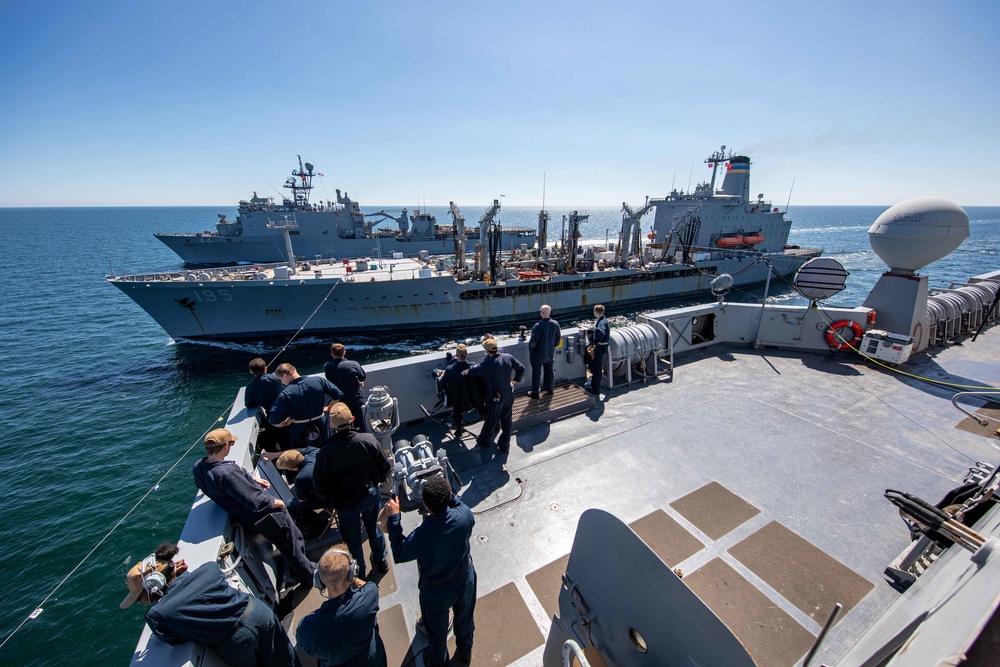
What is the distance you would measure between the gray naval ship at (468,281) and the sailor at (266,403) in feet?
57.7

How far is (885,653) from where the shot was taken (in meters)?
1.32

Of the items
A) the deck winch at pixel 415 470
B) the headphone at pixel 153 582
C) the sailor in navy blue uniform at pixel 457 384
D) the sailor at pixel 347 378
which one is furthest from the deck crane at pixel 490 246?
the headphone at pixel 153 582

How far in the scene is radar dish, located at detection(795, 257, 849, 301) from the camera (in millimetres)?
7148

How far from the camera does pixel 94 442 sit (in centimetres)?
1280

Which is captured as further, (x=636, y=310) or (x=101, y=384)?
(x=636, y=310)

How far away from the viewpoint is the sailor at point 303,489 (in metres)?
3.45

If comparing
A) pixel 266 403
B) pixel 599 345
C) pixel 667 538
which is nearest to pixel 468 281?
pixel 599 345

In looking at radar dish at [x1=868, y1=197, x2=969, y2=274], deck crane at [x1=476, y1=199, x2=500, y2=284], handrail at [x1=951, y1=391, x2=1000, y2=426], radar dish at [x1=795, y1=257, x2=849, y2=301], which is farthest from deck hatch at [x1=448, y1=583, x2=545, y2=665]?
deck crane at [x1=476, y1=199, x2=500, y2=284]

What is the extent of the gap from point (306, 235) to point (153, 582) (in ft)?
124

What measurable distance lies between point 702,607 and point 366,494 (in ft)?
8.30

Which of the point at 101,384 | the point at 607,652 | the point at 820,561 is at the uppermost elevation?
the point at 607,652

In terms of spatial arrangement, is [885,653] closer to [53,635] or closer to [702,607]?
[702,607]

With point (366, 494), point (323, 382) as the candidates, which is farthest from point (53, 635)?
point (366, 494)

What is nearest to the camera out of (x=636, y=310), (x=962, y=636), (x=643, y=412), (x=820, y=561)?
(x=962, y=636)
